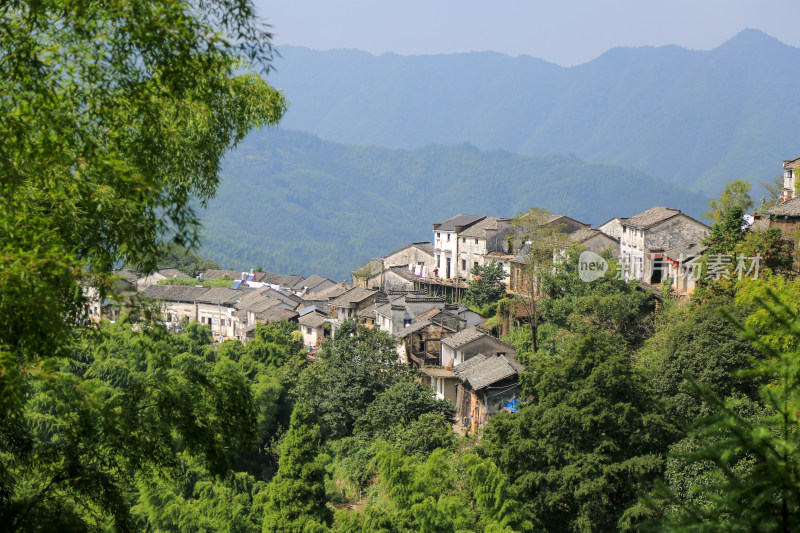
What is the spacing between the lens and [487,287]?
37.8 meters

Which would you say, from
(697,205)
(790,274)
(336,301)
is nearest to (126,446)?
(790,274)

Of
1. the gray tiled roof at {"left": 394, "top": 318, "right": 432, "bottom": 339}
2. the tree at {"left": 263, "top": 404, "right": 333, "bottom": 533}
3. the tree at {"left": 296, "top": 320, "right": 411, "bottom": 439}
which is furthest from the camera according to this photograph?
the gray tiled roof at {"left": 394, "top": 318, "right": 432, "bottom": 339}

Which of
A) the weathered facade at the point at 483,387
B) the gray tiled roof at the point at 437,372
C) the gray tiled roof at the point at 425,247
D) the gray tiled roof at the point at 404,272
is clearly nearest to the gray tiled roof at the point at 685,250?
the weathered facade at the point at 483,387

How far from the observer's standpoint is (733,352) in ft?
58.4

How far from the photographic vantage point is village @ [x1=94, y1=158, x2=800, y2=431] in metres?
26.5

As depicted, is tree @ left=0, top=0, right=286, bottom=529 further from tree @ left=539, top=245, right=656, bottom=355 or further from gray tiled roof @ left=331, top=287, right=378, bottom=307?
gray tiled roof @ left=331, top=287, right=378, bottom=307

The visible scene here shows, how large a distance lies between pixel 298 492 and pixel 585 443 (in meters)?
8.74

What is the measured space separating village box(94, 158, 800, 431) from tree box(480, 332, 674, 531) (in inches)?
202

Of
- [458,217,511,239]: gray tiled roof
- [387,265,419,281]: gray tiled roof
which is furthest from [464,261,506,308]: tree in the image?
[387,265,419,281]: gray tiled roof

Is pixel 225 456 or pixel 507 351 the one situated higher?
pixel 507 351

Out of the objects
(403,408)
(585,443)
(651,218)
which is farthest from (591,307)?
(585,443)

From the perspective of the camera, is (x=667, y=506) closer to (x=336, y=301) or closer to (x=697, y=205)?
(x=336, y=301)

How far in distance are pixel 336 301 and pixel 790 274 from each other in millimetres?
26169

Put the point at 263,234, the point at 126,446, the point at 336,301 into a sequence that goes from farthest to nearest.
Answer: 1. the point at 263,234
2. the point at 336,301
3. the point at 126,446
